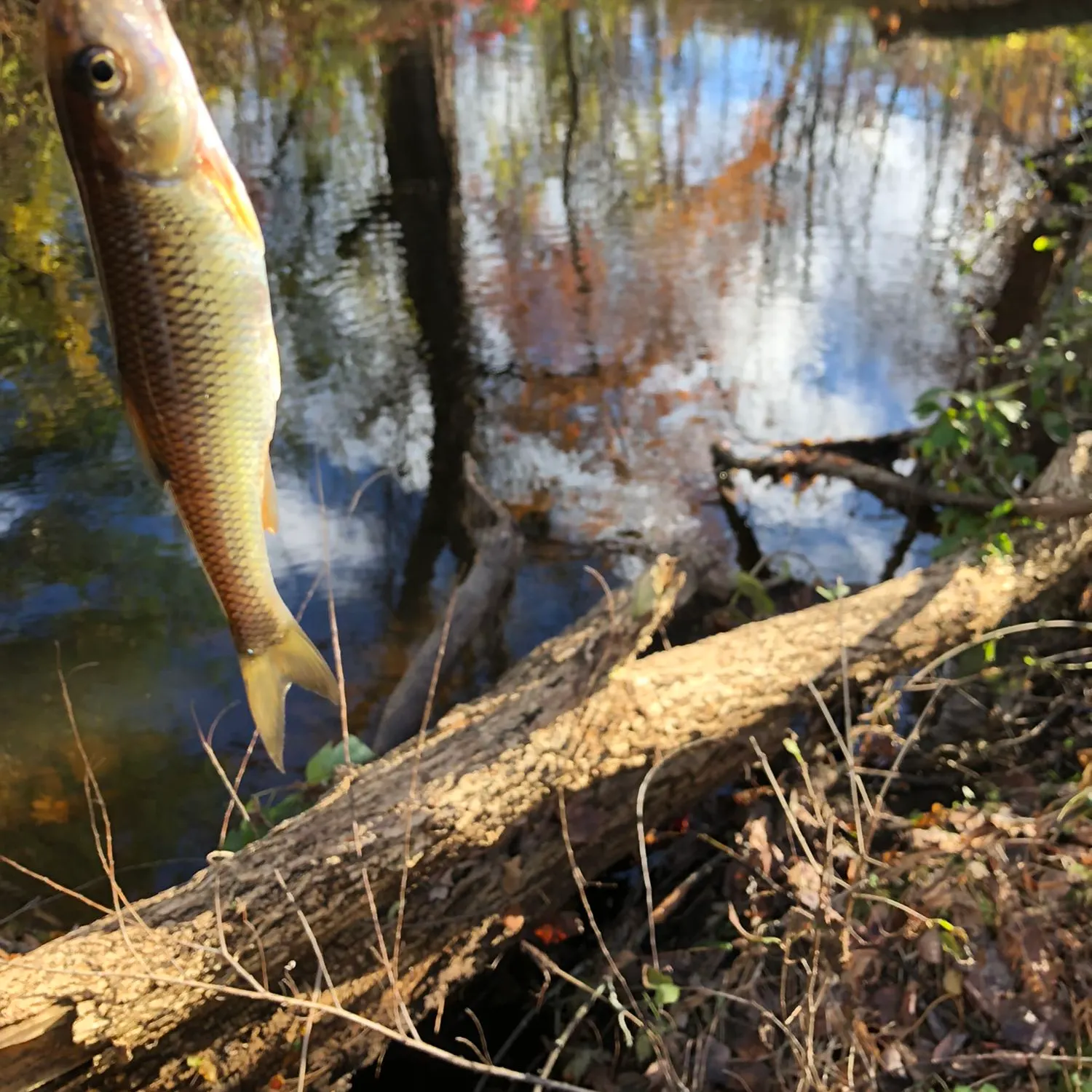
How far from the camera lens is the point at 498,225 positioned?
8.24 meters

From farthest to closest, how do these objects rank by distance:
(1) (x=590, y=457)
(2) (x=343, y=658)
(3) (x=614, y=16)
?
1. (3) (x=614, y=16)
2. (1) (x=590, y=457)
3. (2) (x=343, y=658)

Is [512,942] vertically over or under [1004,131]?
under

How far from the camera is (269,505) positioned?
125 cm

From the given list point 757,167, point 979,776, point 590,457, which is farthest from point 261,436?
point 757,167

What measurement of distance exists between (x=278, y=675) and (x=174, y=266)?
0.68 metres

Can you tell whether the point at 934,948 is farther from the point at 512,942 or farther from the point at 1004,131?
the point at 1004,131

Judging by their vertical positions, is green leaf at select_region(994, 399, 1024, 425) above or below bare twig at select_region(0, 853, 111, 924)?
above

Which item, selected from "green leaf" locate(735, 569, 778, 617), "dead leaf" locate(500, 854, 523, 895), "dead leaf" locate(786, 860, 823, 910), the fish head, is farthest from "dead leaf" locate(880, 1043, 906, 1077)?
the fish head

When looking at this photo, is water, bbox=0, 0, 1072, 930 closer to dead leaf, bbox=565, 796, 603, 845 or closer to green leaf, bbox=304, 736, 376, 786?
green leaf, bbox=304, 736, 376, 786

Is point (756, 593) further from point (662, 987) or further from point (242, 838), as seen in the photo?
point (242, 838)

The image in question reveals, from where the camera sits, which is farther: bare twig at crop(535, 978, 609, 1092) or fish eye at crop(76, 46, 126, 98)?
bare twig at crop(535, 978, 609, 1092)

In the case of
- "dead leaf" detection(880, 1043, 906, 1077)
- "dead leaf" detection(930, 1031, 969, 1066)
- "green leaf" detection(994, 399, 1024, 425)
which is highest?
"green leaf" detection(994, 399, 1024, 425)

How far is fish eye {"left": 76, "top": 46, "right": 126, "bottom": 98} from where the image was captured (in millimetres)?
864

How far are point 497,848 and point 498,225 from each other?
7217 mm
